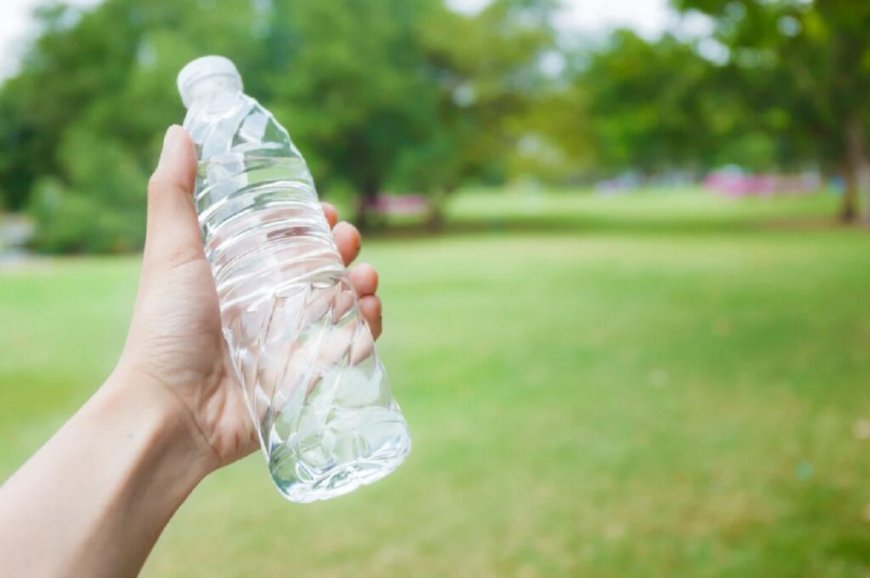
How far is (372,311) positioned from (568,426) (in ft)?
4.36

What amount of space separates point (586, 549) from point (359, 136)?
4906mm

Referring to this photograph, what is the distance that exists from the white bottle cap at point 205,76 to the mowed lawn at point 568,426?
0.36 m

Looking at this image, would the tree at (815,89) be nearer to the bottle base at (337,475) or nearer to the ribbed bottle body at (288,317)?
the ribbed bottle body at (288,317)

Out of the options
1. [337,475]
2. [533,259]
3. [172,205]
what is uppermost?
[172,205]

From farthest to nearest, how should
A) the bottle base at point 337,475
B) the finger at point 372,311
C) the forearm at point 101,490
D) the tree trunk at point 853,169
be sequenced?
the tree trunk at point 853,169, the finger at point 372,311, the bottle base at point 337,475, the forearm at point 101,490

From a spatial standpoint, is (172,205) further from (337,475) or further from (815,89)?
(815,89)

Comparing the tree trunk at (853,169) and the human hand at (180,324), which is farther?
the tree trunk at (853,169)

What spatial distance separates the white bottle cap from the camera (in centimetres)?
90

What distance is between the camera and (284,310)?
93cm

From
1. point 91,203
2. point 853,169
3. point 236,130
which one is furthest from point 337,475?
point 853,169

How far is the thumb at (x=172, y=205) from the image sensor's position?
90cm

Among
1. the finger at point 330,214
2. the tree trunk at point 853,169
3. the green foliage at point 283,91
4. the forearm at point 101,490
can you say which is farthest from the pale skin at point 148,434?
the tree trunk at point 853,169

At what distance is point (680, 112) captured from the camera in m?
7.43

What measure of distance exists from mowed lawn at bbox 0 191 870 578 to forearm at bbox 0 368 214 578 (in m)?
0.01
